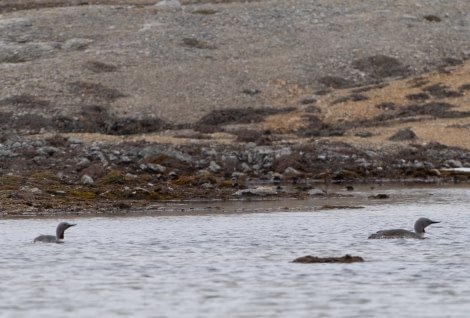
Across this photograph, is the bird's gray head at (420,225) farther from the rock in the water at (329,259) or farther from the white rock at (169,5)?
the white rock at (169,5)

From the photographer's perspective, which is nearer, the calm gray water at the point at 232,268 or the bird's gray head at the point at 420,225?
the calm gray water at the point at 232,268

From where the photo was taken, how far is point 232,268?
13.7m

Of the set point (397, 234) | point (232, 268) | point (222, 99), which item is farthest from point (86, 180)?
point (222, 99)

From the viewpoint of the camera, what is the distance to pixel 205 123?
152 ft

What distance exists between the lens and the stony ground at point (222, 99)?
32969 mm

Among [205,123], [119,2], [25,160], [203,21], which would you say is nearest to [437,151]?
[205,123]

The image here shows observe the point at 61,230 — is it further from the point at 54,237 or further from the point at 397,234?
the point at 397,234

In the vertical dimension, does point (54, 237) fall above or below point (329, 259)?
above

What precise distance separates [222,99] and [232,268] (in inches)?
1429

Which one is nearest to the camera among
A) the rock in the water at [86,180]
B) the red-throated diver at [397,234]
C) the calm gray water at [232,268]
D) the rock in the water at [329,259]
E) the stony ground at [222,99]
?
the calm gray water at [232,268]

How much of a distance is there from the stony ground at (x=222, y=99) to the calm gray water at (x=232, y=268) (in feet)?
20.2

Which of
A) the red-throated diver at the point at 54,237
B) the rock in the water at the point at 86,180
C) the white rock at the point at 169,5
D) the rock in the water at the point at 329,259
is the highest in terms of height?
the white rock at the point at 169,5

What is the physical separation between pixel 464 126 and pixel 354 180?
35.0 feet

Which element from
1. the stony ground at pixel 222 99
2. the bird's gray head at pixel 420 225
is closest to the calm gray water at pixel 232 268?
the bird's gray head at pixel 420 225
